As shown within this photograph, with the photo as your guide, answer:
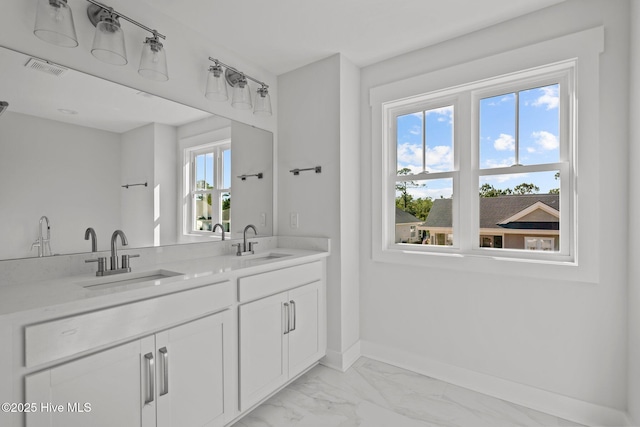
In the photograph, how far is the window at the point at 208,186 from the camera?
7.25ft

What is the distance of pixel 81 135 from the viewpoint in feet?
5.48

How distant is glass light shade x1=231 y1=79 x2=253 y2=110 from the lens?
2.34 m

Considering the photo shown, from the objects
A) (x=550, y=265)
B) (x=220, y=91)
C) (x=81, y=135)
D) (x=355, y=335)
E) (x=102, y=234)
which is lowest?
(x=355, y=335)

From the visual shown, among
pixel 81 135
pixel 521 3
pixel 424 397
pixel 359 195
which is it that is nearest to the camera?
pixel 81 135

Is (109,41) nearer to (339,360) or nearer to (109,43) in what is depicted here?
(109,43)

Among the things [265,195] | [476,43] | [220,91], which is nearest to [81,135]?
[220,91]

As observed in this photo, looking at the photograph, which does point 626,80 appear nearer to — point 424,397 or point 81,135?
point 424,397

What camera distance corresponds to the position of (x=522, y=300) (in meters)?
2.02

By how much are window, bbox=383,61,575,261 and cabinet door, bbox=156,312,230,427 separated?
165 centimetres

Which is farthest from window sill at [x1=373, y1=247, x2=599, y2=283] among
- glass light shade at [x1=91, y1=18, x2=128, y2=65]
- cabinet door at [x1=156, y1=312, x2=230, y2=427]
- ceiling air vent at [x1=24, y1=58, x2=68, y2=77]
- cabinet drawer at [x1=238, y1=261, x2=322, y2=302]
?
ceiling air vent at [x1=24, y1=58, x2=68, y2=77]

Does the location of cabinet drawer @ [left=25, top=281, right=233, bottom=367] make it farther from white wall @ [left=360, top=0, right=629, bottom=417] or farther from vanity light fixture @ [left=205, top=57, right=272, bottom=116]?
white wall @ [left=360, top=0, right=629, bottom=417]

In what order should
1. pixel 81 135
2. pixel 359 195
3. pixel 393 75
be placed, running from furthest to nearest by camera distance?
pixel 359 195 < pixel 393 75 < pixel 81 135

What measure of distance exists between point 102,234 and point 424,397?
2.28 meters

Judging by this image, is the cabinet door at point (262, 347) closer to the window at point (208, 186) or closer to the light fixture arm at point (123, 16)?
the window at point (208, 186)
